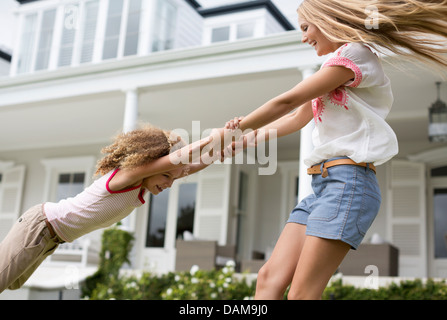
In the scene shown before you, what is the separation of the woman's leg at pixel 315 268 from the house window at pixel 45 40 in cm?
1008

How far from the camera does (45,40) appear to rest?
1092cm

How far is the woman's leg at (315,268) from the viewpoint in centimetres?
162

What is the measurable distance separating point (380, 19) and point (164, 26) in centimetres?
885

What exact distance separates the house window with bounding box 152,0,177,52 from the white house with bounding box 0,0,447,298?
4 cm

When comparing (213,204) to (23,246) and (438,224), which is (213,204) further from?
(23,246)

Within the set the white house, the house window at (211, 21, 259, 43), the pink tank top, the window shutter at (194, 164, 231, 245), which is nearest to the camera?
the pink tank top

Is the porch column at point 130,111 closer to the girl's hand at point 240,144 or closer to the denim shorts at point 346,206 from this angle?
the girl's hand at point 240,144

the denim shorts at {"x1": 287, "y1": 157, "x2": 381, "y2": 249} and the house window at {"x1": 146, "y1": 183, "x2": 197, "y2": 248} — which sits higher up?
the house window at {"x1": 146, "y1": 183, "x2": 197, "y2": 248}

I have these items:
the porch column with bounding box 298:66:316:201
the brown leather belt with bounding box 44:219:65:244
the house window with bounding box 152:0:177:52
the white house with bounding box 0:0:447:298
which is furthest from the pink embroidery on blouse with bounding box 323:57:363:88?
the house window with bounding box 152:0:177:52

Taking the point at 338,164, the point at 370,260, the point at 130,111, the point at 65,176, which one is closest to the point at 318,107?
the point at 338,164

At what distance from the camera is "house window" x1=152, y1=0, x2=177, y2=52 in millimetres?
9848

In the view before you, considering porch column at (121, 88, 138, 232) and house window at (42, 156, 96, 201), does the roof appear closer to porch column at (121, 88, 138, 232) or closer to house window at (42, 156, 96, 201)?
house window at (42, 156, 96, 201)
